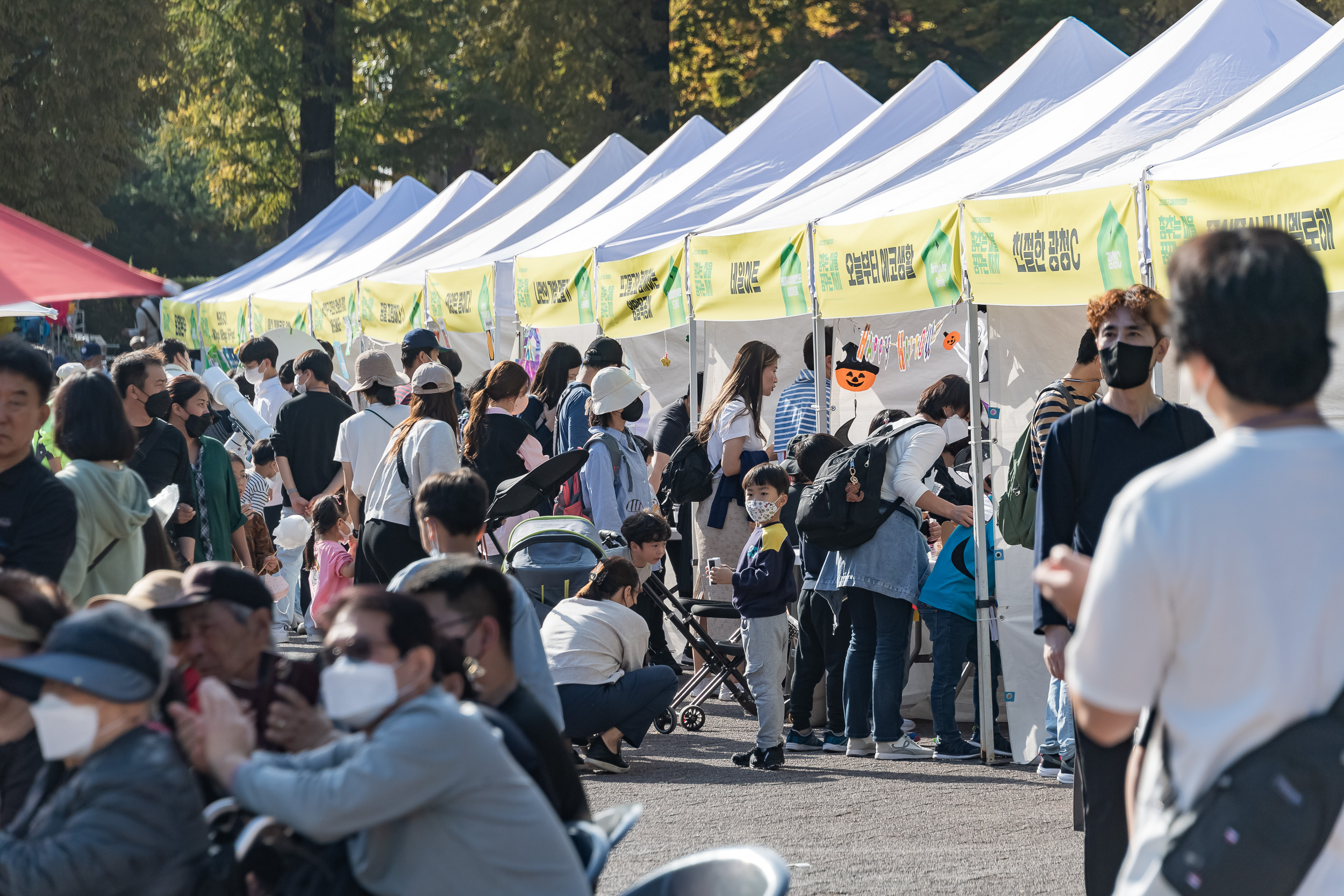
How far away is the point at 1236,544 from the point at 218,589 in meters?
1.96

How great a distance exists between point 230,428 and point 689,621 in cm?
429

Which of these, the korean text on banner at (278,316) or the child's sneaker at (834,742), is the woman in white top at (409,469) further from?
the korean text on banner at (278,316)

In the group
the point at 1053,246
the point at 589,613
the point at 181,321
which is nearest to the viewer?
the point at 1053,246

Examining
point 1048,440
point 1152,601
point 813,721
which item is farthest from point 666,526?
point 1152,601

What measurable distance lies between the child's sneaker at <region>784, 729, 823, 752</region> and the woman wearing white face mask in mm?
5455

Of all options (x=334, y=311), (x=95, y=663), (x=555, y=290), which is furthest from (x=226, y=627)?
(x=334, y=311)

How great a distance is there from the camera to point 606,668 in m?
7.20

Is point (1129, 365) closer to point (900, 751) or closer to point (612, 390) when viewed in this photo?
point (900, 751)

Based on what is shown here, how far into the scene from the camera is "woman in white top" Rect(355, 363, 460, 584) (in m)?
6.71

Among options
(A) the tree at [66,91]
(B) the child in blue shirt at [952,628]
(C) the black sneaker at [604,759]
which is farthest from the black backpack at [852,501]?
(A) the tree at [66,91]

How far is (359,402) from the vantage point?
1315 centimetres

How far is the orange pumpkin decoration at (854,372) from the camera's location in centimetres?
1162

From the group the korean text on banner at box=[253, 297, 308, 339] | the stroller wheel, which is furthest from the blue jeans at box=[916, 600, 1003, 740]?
the korean text on banner at box=[253, 297, 308, 339]

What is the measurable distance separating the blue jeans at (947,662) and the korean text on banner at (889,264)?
58.9 inches
